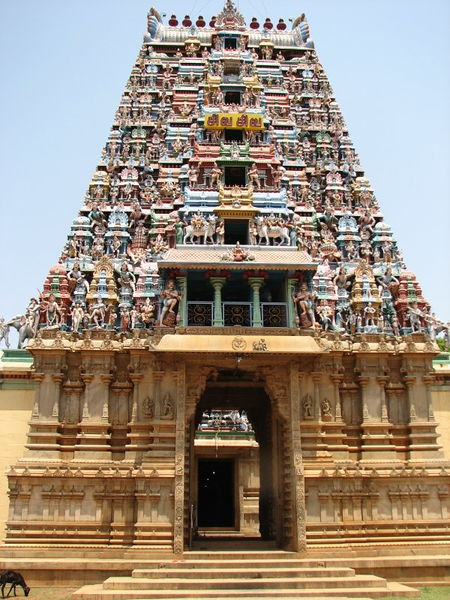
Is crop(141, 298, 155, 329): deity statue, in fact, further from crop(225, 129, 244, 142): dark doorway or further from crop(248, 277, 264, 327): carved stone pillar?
crop(225, 129, 244, 142): dark doorway

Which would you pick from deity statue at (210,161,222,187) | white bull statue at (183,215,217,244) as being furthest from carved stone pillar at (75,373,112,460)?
deity statue at (210,161,222,187)

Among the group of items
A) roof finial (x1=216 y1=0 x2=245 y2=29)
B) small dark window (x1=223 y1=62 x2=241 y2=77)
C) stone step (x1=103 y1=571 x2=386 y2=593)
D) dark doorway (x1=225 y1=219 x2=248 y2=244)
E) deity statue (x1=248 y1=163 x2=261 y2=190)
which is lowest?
stone step (x1=103 y1=571 x2=386 y2=593)

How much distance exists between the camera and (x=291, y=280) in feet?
73.6

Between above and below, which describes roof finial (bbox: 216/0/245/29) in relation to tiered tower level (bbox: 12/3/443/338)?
above

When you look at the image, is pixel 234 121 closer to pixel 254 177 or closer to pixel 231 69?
pixel 254 177

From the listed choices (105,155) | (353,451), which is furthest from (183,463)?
(105,155)

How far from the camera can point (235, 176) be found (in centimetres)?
2753

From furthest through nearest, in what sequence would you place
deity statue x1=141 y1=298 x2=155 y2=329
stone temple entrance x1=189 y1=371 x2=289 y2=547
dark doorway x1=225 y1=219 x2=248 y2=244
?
dark doorway x1=225 y1=219 x2=248 y2=244 < stone temple entrance x1=189 y1=371 x2=289 y2=547 < deity statue x1=141 y1=298 x2=155 y2=329

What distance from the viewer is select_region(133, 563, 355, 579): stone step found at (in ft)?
58.7

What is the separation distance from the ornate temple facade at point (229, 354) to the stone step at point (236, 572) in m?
1.64

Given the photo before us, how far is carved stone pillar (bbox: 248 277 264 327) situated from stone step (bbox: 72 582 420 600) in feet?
27.7

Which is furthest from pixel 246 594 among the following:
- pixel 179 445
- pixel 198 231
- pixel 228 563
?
pixel 198 231

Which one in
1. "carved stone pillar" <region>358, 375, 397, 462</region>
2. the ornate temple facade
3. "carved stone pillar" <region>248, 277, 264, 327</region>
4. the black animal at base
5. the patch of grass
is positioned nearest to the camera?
the black animal at base

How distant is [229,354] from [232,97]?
1570cm
